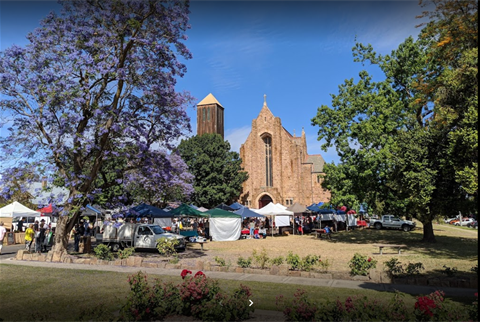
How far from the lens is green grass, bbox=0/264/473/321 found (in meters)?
7.18

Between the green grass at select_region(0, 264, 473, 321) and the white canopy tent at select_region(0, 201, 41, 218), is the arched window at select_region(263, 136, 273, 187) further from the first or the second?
the green grass at select_region(0, 264, 473, 321)

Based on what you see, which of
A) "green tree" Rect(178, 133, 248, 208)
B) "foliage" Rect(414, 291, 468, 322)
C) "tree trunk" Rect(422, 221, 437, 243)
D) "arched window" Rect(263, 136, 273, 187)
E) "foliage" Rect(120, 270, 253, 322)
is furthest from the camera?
"arched window" Rect(263, 136, 273, 187)

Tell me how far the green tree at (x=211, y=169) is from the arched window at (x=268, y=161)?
5.24 m

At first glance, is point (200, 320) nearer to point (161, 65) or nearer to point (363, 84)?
point (161, 65)

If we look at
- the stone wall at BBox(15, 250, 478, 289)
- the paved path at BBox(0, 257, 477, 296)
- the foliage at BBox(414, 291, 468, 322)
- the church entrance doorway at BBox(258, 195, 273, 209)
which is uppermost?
the church entrance doorway at BBox(258, 195, 273, 209)

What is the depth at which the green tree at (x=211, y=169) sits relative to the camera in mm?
46781

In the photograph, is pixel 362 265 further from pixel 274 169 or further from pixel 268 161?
pixel 268 161

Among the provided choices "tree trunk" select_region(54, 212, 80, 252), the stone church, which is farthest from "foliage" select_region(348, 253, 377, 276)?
the stone church

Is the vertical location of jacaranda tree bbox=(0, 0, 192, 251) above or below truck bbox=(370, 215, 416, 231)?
above

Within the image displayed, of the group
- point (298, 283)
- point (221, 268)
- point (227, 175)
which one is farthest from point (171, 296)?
point (227, 175)


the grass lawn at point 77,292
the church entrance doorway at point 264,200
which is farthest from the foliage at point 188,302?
the church entrance doorway at point 264,200

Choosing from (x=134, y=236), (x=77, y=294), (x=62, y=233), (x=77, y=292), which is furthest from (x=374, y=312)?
(x=134, y=236)

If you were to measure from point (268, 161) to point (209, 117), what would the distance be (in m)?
22.5

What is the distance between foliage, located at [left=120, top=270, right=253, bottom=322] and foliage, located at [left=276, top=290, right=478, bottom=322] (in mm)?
1028
